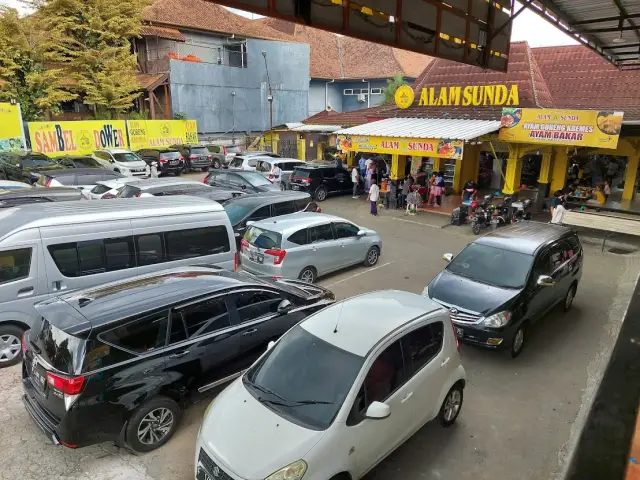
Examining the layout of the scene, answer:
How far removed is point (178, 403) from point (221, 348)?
0.77 m

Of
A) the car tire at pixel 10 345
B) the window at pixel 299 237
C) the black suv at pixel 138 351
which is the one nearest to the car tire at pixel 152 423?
the black suv at pixel 138 351

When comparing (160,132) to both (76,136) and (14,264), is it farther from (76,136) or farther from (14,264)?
(14,264)

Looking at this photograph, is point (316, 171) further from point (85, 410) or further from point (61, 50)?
point (61, 50)

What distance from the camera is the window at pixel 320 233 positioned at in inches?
398

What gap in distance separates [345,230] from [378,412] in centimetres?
713

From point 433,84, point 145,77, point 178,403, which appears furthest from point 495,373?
point 145,77

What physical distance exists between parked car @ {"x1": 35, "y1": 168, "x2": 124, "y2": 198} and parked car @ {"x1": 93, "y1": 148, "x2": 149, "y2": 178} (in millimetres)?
5666

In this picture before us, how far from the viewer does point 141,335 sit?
16.2ft

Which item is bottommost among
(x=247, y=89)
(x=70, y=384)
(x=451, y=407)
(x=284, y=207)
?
(x=451, y=407)

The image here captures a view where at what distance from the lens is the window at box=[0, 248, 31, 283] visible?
21.1 ft

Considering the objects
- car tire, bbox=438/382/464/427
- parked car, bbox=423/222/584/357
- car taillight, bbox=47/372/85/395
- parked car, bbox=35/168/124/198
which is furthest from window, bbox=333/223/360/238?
parked car, bbox=35/168/124/198

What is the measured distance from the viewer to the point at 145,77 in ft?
112

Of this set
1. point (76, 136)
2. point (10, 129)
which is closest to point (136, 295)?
point (10, 129)

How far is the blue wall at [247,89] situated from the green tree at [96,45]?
347cm
